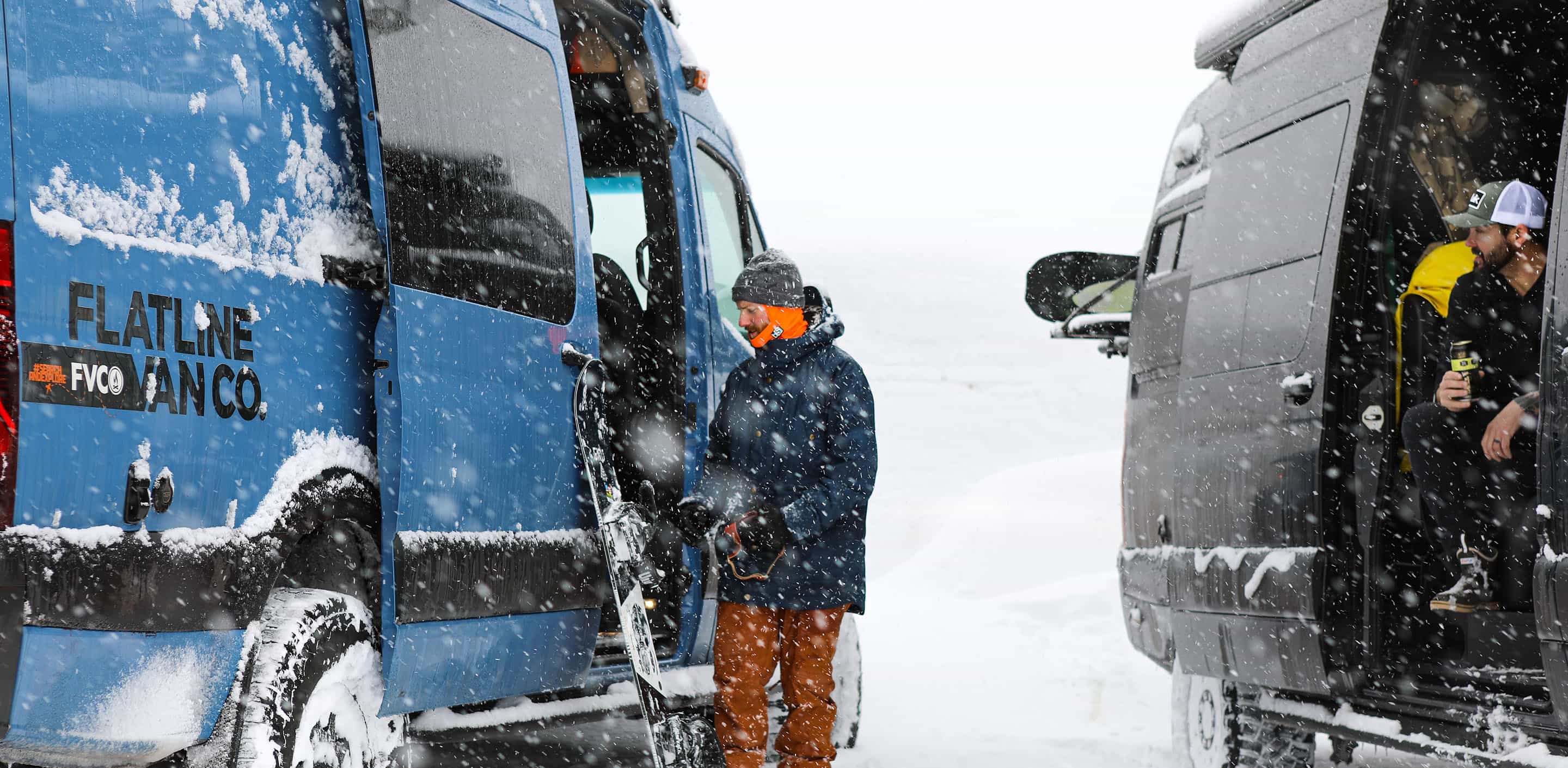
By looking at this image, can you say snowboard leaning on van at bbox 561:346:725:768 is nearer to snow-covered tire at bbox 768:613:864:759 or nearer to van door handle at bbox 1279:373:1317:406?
snow-covered tire at bbox 768:613:864:759

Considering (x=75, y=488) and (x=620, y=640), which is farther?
(x=620, y=640)

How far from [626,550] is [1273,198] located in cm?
232

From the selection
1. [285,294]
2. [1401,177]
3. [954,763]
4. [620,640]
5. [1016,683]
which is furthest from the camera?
[1016,683]

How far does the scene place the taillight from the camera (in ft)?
9.05

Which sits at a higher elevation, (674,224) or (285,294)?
(674,224)

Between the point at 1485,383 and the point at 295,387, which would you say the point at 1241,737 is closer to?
the point at 1485,383

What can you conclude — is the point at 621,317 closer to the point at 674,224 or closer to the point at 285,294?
the point at 674,224

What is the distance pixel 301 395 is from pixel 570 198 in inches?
52.5

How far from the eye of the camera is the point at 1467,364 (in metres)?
4.26

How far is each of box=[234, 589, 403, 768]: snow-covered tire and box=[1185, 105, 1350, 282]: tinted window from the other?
2.96m

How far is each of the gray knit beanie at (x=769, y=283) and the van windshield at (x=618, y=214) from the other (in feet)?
5.25

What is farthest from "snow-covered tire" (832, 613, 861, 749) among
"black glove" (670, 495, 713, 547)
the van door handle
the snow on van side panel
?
the snow on van side panel

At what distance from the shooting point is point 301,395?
3533 millimetres

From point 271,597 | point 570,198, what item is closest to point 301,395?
point 271,597
